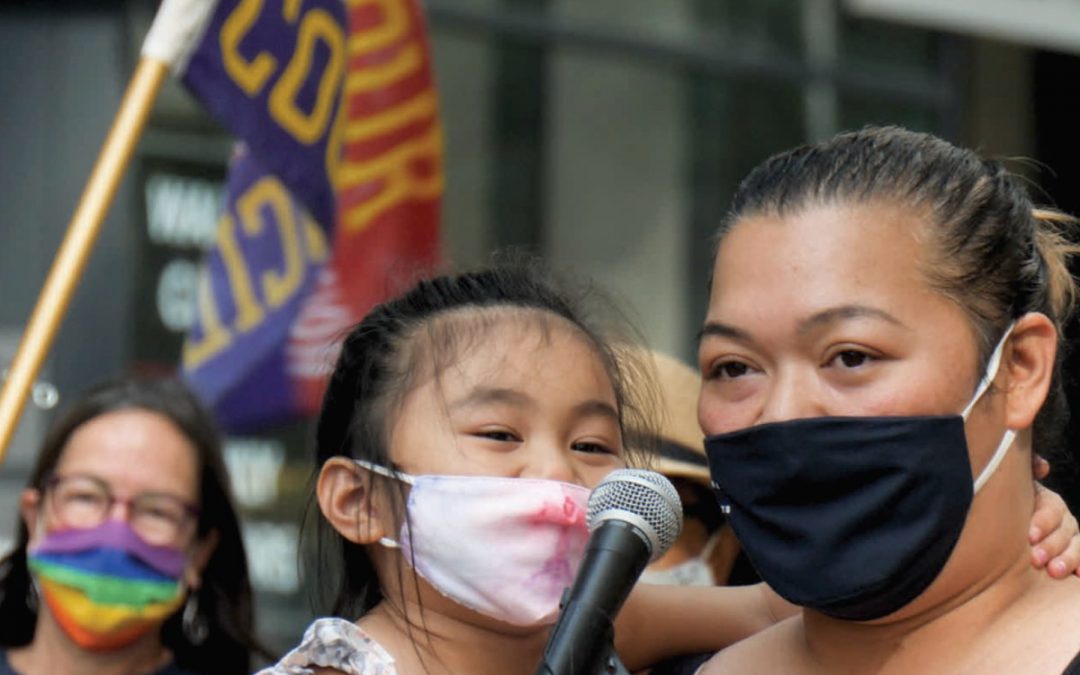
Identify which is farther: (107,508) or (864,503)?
(107,508)

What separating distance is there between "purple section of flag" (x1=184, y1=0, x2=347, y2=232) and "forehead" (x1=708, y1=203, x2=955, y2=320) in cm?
224

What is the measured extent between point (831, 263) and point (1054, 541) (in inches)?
18.5

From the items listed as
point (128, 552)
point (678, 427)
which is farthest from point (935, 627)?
point (128, 552)

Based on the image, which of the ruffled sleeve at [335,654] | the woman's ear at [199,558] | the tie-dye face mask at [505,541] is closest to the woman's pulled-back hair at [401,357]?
the tie-dye face mask at [505,541]

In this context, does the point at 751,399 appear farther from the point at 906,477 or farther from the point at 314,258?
the point at 314,258

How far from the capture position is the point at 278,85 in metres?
4.73

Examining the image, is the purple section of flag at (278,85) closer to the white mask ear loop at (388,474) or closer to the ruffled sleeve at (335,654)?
the white mask ear loop at (388,474)

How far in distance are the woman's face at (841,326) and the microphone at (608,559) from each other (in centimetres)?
22

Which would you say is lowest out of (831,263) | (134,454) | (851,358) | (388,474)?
(134,454)

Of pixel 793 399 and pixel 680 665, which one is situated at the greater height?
pixel 793 399

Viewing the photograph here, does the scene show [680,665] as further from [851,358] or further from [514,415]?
[851,358]

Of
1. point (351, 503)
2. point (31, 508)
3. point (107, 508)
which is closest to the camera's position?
point (351, 503)

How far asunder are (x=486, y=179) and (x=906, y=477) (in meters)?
6.76

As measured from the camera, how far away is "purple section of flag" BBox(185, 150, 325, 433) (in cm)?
550
